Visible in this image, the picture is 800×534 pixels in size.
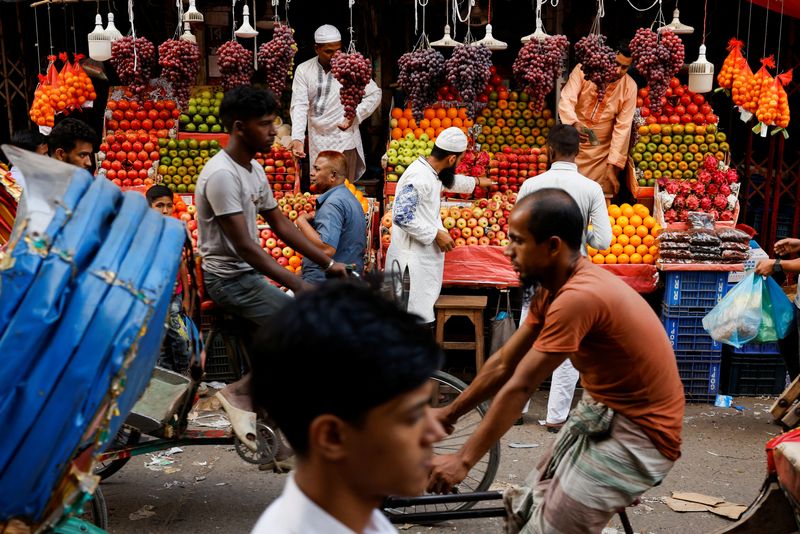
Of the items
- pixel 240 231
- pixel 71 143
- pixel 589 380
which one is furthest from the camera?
pixel 71 143

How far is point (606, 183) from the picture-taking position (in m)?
7.82

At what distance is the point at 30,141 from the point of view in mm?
5910

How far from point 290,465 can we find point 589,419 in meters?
2.02

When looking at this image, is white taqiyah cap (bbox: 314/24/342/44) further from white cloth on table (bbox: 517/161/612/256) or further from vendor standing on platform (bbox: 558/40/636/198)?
white cloth on table (bbox: 517/161/612/256)

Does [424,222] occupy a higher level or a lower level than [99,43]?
lower

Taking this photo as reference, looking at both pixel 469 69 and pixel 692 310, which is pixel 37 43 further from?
pixel 692 310

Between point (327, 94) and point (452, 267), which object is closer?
point (452, 267)

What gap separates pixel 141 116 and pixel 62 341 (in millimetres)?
6902

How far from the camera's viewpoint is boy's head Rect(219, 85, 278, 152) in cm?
400

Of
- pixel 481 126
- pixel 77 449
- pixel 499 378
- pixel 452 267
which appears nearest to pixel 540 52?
pixel 481 126

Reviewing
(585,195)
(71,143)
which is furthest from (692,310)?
(71,143)

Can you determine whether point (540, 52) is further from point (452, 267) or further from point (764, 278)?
point (764, 278)

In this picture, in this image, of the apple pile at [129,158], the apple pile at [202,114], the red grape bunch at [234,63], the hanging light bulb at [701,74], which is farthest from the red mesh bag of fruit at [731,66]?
the apple pile at [129,158]

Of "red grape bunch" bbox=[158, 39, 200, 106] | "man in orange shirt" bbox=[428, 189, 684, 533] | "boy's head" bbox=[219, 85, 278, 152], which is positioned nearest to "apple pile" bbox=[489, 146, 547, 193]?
"red grape bunch" bbox=[158, 39, 200, 106]
